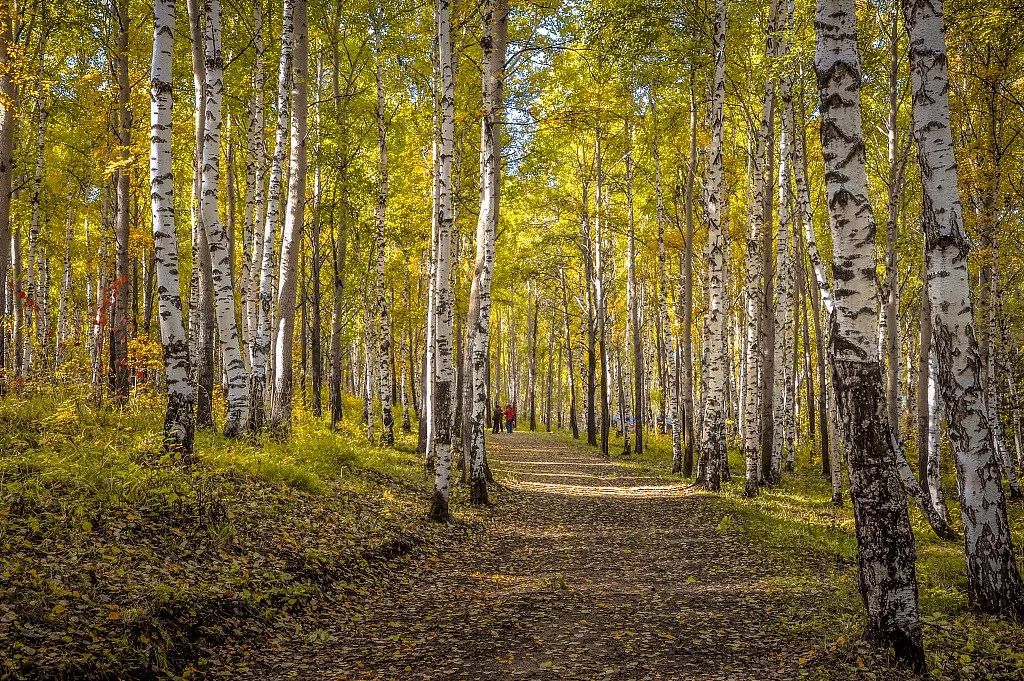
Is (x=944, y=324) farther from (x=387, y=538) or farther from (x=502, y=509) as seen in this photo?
(x=502, y=509)

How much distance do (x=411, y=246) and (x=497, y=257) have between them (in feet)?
9.74

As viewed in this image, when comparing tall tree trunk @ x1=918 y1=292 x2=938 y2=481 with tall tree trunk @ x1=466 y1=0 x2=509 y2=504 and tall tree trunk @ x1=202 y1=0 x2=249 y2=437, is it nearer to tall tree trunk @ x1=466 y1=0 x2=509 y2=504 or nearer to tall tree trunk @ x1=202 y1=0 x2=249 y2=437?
tall tree trunk @ x1=466 y1=0 x2=509 y2=504

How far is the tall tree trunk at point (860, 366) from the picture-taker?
465 cm

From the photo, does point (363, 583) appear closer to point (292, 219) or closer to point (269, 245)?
point (269, 245)

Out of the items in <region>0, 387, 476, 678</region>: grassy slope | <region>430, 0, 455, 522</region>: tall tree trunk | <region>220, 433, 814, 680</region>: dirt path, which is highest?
<region>430, 0, 455, 522</region>: tall tree trunk

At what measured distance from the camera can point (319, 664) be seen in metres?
4.97

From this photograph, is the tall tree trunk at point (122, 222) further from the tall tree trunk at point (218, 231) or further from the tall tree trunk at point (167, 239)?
the tall tree trunk at point (167, 239)

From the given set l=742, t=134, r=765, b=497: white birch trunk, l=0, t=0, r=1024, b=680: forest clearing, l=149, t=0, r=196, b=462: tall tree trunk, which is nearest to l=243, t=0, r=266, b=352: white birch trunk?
l=0, t=0, r=1024, b=680: forest clearing

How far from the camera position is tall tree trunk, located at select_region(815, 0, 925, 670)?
465cm

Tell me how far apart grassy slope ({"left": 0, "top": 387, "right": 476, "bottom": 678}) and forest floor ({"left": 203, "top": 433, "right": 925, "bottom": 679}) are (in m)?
0.43

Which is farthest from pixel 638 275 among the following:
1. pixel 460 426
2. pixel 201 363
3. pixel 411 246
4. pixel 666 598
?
→ pixel 666 598

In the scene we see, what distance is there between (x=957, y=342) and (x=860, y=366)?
4.66 feet

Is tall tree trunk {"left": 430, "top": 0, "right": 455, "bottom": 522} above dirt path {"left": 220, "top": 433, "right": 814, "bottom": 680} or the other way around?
above

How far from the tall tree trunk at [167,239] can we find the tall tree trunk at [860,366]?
7.27 meters
